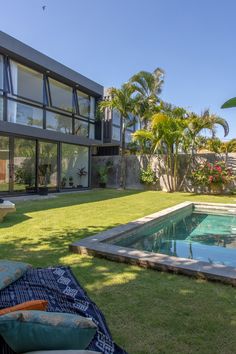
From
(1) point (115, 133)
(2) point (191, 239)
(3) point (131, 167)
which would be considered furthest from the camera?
(1) point (115, 133)

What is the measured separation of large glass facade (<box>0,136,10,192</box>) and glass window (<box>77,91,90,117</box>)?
529cm

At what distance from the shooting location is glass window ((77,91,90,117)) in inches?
610

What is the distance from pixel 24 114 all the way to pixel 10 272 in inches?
425

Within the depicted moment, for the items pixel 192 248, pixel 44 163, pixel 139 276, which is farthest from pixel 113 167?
pixel 139 276

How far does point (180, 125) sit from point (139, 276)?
1109 centimetres

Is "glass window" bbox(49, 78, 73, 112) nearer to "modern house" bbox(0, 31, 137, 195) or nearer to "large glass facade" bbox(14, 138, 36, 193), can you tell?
"modern house" bbox(0, 31, 137, 195)

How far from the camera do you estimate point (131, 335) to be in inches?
91.4

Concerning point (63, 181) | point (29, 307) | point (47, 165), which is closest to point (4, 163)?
point (47, 165)

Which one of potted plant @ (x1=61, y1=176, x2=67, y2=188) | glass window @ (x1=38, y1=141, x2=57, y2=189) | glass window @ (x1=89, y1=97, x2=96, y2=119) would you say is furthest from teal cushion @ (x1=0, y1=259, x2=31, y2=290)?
glass window @ (x1=89, y1=97, x2=96, y2=119)

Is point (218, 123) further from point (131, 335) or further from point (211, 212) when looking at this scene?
point (131, 335)

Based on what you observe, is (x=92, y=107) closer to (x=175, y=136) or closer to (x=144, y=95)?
(x=144, y=95)

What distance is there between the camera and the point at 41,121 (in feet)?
41.7

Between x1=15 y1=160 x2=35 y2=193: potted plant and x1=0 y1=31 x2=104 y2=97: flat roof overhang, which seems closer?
x1=0 y1=31 x2=104 y2=97: flat roof overhang

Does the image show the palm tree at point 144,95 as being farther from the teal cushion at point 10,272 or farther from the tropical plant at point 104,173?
the teal cushion at point 10,272
